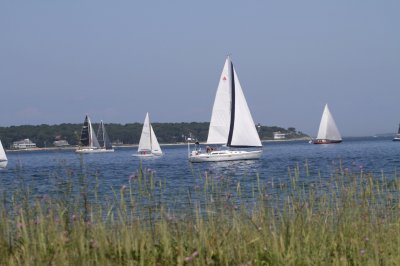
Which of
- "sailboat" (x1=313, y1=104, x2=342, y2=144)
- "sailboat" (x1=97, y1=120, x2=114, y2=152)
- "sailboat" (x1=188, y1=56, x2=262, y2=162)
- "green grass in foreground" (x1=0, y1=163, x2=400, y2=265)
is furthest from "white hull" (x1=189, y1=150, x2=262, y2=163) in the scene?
"sailboat" (x1=313, y1=104, x2=342, y2=144)

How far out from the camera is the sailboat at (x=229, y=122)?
164 feet

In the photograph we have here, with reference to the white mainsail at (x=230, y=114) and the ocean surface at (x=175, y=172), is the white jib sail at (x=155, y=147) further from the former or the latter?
the white mainsail at (x=230, y=114)

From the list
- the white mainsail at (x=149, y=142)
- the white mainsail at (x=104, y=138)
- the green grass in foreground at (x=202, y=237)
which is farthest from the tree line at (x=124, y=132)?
the green grass in foreground at (x=202, y=237)

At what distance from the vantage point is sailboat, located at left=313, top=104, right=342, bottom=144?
103 meters

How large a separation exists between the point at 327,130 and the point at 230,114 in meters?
59.0

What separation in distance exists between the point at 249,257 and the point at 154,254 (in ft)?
2.75

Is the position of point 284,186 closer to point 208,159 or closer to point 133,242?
point 133,242

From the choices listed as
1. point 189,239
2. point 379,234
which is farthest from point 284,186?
point 189,239

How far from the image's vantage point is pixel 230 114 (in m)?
50.1

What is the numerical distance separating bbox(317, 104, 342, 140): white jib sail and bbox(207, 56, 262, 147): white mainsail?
170ft

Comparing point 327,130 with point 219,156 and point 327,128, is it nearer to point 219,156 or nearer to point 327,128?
point 327,128

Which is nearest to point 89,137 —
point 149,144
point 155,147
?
point 149,144

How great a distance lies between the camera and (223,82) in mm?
50688

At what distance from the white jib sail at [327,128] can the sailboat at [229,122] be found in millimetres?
51797
